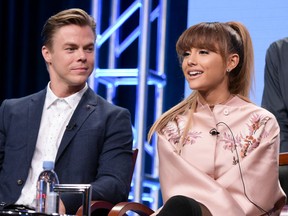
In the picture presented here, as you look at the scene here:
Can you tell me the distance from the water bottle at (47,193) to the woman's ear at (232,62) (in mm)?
928

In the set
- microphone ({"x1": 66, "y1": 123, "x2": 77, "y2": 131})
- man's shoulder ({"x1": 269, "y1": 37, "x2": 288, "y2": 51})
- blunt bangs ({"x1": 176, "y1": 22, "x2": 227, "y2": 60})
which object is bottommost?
microphone ({"x1": 66, "y1": 123, "x2": 77, "y2": 131})

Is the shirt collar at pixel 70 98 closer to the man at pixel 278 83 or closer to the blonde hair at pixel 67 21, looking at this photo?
the blonde hair at pixel 67 21

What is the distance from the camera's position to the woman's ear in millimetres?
3338

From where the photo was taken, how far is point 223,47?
10.8 ft

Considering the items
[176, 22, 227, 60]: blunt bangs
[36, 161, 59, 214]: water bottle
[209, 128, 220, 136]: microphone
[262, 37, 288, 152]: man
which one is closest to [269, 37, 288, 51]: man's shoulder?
[262, 37, 288, 152]: man

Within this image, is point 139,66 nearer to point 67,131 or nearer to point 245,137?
point 67,131

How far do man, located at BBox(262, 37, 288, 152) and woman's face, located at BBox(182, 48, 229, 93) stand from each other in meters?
0.74

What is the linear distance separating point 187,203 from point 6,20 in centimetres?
359

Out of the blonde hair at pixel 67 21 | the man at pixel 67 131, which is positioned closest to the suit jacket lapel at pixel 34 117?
the man at pixel 67 131

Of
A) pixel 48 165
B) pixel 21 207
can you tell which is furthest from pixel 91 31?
pixel 48 165

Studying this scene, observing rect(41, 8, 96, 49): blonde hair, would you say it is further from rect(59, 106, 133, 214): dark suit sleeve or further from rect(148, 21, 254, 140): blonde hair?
rect(148, 21, 254, 140): blonde hair

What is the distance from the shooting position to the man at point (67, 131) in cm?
350

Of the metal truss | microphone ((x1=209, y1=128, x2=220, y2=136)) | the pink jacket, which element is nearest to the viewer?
the pink jacket

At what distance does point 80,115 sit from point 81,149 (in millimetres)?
185
